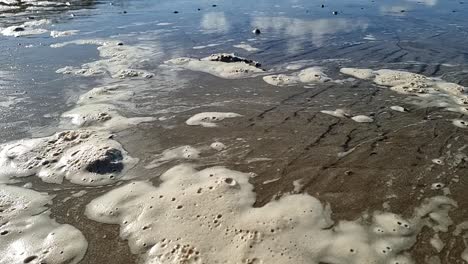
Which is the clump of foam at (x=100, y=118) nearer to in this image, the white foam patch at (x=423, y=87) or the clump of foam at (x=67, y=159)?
the clump of foam at (x=67, y=159)

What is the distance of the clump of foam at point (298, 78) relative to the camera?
34.5ft

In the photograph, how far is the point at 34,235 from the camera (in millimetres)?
4887

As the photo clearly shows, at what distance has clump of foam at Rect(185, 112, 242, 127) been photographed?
7.96 metres

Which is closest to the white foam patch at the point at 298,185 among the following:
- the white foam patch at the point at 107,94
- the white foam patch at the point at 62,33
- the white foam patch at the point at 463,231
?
the white foam patch at the point at 463,231

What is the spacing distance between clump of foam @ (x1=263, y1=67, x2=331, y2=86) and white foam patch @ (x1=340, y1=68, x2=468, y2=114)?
3.19ft

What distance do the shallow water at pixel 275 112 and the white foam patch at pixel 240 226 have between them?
17 cm

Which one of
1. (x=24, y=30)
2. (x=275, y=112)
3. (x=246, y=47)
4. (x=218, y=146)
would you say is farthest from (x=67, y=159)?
(x=24, y=30)

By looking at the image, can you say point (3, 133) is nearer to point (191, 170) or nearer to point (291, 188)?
point (191, 170)

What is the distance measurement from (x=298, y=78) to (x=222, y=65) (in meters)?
2.57

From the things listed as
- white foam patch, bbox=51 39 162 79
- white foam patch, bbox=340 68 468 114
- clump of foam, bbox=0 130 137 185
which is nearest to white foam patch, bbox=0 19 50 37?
white foam patch, bbox=51 39 162 79

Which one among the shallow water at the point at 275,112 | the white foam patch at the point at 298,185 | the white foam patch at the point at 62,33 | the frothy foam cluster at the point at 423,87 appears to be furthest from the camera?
the white foam patch at the point at 62,33

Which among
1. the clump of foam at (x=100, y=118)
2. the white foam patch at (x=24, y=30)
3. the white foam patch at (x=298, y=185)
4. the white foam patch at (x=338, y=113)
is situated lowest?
the white foam patch at (x=298, y=185)

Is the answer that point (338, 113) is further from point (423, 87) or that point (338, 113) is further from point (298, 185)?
point (423, 87)

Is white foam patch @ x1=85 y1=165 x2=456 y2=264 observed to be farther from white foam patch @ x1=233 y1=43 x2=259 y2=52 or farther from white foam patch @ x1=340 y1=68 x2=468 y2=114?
white foam patch @ x1=233 y1=43 x2=259 y2=52
